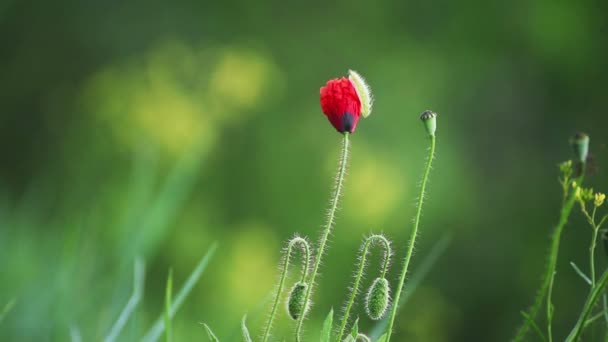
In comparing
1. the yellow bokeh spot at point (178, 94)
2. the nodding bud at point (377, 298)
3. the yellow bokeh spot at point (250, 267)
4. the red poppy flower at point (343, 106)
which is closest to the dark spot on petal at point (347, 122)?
the red poppy flower at point (343, 106)

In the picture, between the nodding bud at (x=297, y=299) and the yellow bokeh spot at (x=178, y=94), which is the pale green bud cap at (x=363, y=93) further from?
the yellow bokeh spot at (x=178, y=94)

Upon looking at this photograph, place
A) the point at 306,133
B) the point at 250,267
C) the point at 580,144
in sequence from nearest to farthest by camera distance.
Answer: the point at 580,144 → the point at 250,267 → the point at 306,133

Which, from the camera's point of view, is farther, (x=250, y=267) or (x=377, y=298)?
(x=250, y=267)

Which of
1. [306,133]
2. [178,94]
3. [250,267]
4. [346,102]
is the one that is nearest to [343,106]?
[346,102]

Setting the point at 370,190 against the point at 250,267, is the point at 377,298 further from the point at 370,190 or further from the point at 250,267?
the point at 370,190

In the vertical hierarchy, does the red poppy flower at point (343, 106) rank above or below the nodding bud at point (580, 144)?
above

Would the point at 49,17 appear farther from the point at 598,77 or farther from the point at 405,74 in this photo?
the point at 598,77
